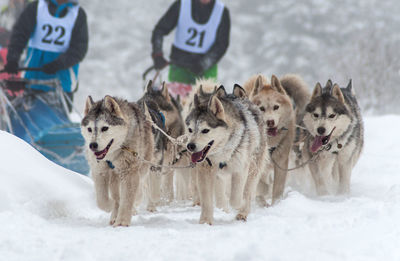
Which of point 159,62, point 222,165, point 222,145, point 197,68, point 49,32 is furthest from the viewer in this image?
point 197,68

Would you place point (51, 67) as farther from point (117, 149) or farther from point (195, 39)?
point (117, 149)

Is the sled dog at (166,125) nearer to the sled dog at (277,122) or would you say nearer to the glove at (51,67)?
the sled dog at (277,122)

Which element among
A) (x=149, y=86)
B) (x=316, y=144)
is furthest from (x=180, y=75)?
(x=316, y=144)

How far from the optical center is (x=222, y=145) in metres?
3.54

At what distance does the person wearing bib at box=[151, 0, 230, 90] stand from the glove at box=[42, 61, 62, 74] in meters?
1.47

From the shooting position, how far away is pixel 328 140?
15.6 ft

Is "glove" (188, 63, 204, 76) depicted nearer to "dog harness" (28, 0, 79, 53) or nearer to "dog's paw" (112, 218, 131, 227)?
"dog harness" (28, 0, 79, 53)

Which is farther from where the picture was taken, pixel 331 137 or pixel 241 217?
pixel 331 137

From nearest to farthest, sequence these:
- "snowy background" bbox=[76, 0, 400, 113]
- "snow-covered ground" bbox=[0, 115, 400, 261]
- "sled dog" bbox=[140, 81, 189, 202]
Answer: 1. "snow-covered ground" bbox=[0, 115, 400, 261]
2. "sled dog" bbox=[140, 81, 189, 202]
3. "snowy background" bbox=[76, 0, 400, 113]

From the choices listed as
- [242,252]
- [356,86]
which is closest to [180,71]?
[242,252]

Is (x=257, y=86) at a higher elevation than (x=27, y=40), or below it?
below

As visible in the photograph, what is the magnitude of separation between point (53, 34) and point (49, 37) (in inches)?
2.2

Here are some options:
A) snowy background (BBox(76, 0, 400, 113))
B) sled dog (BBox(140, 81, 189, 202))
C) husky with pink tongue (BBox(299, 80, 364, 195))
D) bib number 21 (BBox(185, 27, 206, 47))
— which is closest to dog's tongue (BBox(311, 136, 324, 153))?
husky with pink tongue (BBox(299, 80, 364, 195))

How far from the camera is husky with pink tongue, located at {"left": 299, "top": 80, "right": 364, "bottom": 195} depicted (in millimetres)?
4703
